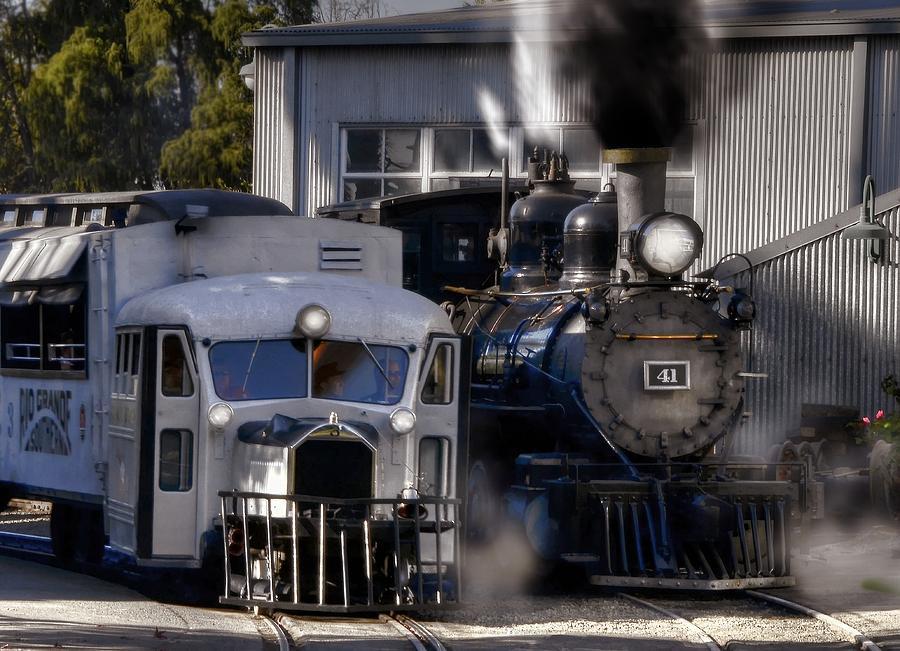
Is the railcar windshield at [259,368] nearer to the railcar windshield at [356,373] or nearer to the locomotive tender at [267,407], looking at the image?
the locomotive tender at [267,407]

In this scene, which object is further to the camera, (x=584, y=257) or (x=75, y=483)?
(x=584, y=257)

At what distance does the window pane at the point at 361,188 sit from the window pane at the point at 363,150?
0.18 meters

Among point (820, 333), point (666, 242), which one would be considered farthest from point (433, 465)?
point (820, 333)

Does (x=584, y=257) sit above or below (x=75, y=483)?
above

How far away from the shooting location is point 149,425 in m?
10.4

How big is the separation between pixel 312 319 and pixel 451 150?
13136 mm

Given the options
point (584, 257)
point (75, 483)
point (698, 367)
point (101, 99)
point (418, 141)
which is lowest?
point (75, 483)

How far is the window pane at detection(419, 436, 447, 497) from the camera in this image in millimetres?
10805

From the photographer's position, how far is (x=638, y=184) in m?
12.6

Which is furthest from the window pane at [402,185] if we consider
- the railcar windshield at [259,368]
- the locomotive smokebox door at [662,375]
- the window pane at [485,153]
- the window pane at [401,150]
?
the railcar windshield at [259,368]

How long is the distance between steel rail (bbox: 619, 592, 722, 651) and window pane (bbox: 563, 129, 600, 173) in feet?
37.6

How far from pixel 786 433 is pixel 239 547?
1001cm

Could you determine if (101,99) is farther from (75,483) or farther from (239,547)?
(239,547)

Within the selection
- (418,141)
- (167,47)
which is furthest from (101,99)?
(418,141)
